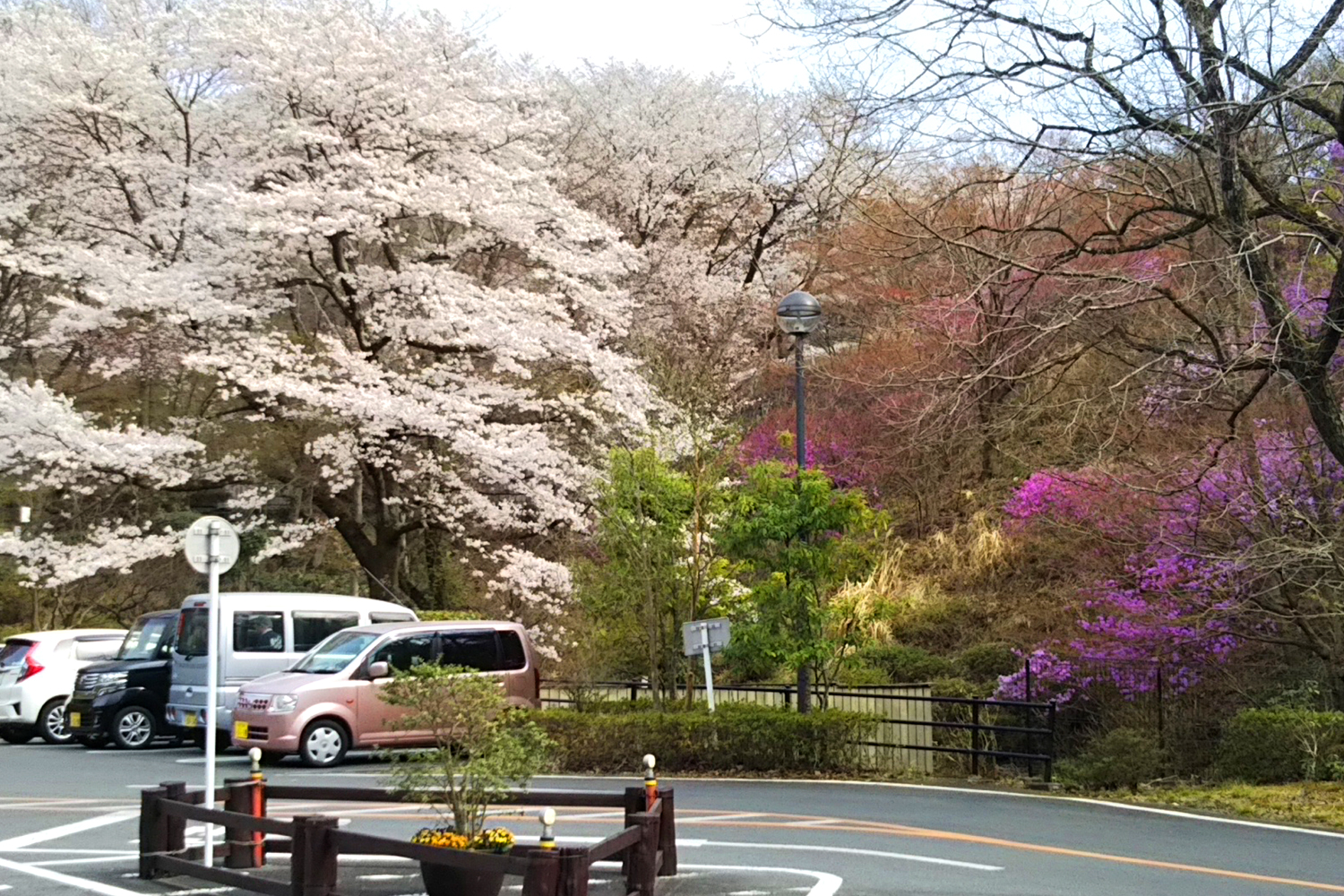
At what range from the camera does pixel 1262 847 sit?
1107 cm

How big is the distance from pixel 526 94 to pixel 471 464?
730cm

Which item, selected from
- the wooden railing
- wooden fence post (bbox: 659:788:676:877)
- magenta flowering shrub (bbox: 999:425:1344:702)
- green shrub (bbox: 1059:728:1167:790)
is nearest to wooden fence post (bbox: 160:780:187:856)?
the wooden railing

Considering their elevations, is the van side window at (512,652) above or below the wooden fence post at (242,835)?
above

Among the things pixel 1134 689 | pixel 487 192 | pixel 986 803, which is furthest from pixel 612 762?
pixel 487 192

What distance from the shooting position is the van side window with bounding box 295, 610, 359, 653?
2028 centimetres

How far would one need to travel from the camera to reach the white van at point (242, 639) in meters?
19.1

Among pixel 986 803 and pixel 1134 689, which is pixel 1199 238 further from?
pixel 986 803

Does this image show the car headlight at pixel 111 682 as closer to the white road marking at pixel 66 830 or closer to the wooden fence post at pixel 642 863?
the white road marking at pixel 66 830

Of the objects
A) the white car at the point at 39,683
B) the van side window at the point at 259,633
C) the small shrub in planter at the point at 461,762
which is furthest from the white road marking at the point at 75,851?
the white car at the point at 39,683

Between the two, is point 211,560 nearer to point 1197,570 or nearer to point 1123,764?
point 1123,764

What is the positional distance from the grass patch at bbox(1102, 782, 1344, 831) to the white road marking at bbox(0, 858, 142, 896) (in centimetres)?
981

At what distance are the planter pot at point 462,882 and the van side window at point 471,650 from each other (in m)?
10.7

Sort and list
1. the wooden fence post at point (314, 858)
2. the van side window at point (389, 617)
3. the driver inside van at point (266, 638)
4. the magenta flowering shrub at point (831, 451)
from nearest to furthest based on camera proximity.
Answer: the wooden fence post at point (314, 858) < the driver inside van at point (266, 638) < the van side window at point (389, 617) < the magenta flowering shrub at point (831, 451)

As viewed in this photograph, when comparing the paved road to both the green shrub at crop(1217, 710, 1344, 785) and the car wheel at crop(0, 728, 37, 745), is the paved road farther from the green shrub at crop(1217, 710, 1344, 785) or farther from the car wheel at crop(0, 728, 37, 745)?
the car wheel at crop(0, 728, 37, 745)
